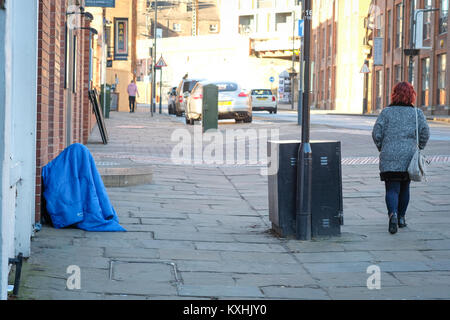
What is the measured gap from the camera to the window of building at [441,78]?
40969 millimetres

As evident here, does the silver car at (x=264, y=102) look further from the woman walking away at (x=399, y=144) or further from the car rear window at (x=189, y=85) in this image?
the woman walking away at (x=399, y=144)

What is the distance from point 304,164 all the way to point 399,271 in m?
1.54

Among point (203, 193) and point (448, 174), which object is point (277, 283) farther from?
point (448, 174)

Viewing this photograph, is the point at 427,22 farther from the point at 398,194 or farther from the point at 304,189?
the point at 304,189

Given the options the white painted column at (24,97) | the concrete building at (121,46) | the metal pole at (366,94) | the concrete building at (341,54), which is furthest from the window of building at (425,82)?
the white painted column at (24,97)

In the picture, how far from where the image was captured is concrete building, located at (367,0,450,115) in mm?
40875

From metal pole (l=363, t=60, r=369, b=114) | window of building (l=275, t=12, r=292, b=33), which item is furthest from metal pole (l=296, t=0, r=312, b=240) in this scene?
window of building (l=275, t=12, r=292, b=33)

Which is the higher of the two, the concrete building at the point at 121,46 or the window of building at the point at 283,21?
the window of building at the point at 283,21

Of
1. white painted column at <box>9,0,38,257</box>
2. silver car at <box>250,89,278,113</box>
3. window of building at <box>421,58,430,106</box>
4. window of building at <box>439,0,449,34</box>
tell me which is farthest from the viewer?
silver car at <box>250,89,278,113</box>

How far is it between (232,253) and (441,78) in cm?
3755

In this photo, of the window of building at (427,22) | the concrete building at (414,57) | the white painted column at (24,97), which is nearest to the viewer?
the white painted column at (24,97)

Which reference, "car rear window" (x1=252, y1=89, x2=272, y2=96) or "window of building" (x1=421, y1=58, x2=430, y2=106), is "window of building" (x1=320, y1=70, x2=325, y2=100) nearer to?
"car rear window" (x1=252, y1=89, x2=272, y2=96)

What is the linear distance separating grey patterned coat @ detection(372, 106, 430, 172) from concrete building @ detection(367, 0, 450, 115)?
86.3ft

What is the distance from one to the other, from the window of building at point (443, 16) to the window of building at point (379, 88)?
10953 mm
